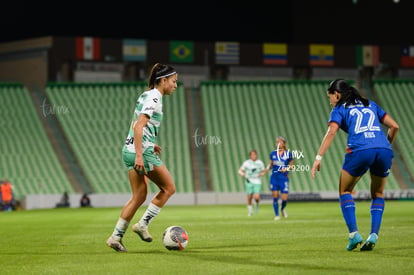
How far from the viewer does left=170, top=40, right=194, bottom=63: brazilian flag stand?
4716 cm

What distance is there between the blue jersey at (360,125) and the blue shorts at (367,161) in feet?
0.22

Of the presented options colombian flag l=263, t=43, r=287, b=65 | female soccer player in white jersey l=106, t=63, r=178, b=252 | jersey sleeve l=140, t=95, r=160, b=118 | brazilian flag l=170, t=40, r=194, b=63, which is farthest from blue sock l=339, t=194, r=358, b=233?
colombian flag l=263, t=43, r=287, b=65

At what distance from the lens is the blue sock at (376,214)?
10039mm

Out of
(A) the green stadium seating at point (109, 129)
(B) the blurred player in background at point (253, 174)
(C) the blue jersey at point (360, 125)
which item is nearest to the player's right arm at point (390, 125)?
(C) the blue jersey at point (360, 125)

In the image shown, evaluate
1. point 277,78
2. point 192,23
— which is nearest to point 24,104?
point 192,23

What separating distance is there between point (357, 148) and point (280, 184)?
13037 millimetres

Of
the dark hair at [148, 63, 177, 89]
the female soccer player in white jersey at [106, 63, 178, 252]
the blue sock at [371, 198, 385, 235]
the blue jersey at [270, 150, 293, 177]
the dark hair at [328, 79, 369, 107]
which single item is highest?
the dark hair at [148, 63, 177, 89]

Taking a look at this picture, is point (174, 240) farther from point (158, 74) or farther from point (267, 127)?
point (267, 127)

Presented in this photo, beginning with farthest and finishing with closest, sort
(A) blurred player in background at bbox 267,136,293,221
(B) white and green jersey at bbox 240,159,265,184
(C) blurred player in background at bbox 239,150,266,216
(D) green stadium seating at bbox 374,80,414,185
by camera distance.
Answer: (D) green stadium seating at bbox 374,80,414,185
(B) white and green jersey at bbox 240,159,265,184
(C) blurred player in background at bbox 239,150,266,216
(A) blurred player in background at bbox 267,136,293,221

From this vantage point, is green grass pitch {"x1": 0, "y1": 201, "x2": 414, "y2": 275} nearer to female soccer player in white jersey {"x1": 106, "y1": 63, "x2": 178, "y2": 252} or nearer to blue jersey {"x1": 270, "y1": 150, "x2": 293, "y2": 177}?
female soccer player in white jersey {"x1": 106, "y1": 63, "x2": 178, "y2": 252}

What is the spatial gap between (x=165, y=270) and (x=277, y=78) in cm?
4258

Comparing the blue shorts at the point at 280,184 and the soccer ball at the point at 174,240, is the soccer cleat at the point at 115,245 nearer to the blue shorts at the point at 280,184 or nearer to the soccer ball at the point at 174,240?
the soccer ball at the point at 174,240

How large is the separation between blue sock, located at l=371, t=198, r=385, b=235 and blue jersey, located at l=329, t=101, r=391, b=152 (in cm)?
82

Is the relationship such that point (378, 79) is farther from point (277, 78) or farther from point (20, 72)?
point (20, 72)
